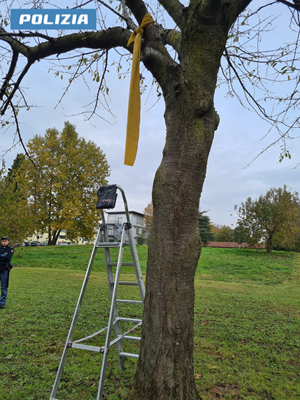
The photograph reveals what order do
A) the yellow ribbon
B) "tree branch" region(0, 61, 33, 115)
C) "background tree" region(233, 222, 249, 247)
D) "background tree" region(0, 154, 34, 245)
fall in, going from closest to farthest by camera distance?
1. the yellow ribbon
2. "tree branch" region(0, 61, 33, 115)
3. "background tree" region(0, 154, 34, 245)
4. "background tree" region(233, 222, 249, 247)

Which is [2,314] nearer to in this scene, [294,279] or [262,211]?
[294,279]

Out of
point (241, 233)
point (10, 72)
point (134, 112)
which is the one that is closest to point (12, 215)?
point (10, 72)

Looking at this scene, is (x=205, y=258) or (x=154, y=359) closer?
(x=154, y=359)

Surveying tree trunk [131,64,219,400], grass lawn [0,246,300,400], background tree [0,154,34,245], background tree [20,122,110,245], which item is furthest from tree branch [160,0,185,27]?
background tree [20,122,110,245]

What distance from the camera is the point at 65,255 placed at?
21.2 metres

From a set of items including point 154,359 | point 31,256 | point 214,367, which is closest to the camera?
point 154,359

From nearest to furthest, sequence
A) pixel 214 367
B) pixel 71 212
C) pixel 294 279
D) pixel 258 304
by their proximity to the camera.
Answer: pixel 214 367 < pixel 258 304 < pixel 294 279 < pixel 71 212

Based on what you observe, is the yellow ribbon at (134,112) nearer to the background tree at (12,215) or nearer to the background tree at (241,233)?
the background tree at (12,215)

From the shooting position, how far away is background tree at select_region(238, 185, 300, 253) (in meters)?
24.8

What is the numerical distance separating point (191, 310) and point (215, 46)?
8.57 feet

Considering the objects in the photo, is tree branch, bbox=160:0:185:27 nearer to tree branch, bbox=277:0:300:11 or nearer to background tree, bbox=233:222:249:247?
tree branch, bbox=277:0:300:11

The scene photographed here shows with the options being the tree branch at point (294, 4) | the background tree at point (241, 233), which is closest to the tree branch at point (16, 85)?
the tree branch at point (294, 4)

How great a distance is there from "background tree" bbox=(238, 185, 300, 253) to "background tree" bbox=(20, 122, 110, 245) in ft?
46.2

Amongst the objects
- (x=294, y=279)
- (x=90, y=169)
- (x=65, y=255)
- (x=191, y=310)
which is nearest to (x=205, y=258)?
(x=294, y=279)
